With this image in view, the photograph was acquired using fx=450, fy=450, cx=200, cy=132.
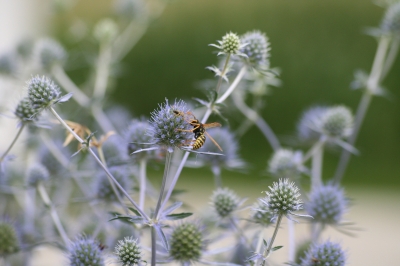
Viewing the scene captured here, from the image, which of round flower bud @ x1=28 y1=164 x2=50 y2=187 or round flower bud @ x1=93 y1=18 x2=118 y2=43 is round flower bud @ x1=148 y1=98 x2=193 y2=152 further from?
round flower bud @ x1=93 y1=18 x2=118 y2=43

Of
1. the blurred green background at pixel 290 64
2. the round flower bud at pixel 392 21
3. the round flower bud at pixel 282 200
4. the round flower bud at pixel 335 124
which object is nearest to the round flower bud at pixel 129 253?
the round flower bud at pixel 282 200

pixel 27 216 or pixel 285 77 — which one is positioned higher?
pixel 285 77

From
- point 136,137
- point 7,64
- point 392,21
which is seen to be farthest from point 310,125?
point 7,64

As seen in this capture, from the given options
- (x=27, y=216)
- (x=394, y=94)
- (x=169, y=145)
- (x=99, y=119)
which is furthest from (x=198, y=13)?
(x=169, y=145)

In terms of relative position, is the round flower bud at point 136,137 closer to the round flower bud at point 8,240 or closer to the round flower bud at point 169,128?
the round flower bud at point 169,128

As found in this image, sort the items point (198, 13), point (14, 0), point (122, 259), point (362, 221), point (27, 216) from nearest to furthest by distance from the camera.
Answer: point (122, 259)
point (27, 216)
point (362, 221)
point (14, 0)
point (198, 13)

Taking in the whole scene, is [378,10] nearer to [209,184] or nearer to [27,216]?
[209,184]

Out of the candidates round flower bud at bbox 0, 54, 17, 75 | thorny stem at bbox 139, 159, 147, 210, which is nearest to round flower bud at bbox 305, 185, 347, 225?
thorny stem at bbox 139, 159, 147, 210
